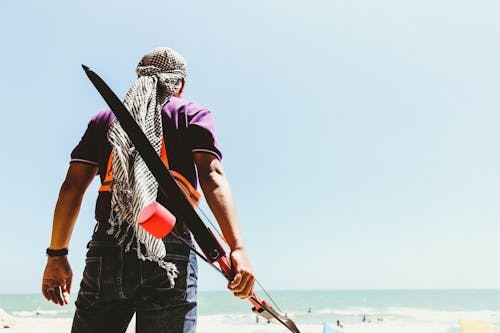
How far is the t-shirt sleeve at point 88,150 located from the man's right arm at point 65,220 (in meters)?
Result: 0.02

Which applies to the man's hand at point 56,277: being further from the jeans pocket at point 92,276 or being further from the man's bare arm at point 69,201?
the jeans pocket at point 92,276

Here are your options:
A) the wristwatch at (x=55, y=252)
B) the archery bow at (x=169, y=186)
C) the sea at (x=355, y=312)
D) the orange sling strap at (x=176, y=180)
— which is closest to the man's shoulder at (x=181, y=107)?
the orange sling strap at (x=176, y=180)

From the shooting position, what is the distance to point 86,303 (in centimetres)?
154

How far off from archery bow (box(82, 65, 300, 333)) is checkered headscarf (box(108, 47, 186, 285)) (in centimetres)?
7

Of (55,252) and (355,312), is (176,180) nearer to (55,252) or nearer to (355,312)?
(55,252)

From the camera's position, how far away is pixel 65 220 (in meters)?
1.79

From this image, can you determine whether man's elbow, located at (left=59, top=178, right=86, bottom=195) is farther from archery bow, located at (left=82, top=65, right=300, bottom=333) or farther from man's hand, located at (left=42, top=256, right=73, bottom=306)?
archery bow, located at (left=82, top=65, right=300, bottom=333)

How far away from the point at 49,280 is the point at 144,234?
723 mm

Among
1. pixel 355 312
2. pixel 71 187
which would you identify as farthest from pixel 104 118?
pixel 355 312

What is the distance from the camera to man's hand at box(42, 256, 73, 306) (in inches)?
71.4

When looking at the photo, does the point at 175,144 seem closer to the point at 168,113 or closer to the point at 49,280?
the point at 168,113

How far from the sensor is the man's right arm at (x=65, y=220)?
178 cm

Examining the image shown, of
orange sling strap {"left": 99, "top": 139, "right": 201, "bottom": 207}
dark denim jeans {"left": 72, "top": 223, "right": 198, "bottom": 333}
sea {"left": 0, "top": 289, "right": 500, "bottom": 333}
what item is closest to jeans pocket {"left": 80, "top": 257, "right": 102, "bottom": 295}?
dark denim jeans {"left": 72, "top": 223, "right": 198, "bottom": 333}

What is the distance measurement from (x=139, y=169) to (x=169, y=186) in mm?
151
